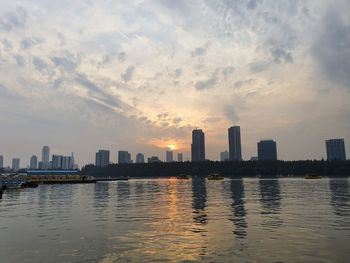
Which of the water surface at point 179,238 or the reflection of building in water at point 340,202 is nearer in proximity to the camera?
the water surface at point 179,238

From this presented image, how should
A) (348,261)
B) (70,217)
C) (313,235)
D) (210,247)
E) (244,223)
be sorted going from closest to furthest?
(348,261)
(210,247)
(313,235)
(244,223)
(70,217)

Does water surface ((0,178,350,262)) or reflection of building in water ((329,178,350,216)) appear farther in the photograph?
reflection of building in water ((329,178,350,216))

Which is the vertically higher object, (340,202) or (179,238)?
(340,202)

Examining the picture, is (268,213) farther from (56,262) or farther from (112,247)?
Answer: (56,262)

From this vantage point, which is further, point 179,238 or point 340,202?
point 340,202

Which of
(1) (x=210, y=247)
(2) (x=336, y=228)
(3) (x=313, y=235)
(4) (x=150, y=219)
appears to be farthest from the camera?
(4) (x=150, y=219)

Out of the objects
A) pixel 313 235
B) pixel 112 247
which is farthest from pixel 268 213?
pixel 112 247

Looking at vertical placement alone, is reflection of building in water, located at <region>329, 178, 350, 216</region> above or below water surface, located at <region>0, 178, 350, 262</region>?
above

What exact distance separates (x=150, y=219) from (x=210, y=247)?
63.3ft

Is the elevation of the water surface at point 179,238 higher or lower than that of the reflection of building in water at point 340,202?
lower

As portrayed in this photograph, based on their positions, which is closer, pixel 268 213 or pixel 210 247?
pixel 210 247

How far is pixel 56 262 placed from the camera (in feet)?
A: 81.8

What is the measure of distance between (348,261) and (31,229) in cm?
3311

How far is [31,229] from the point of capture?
130 feet
